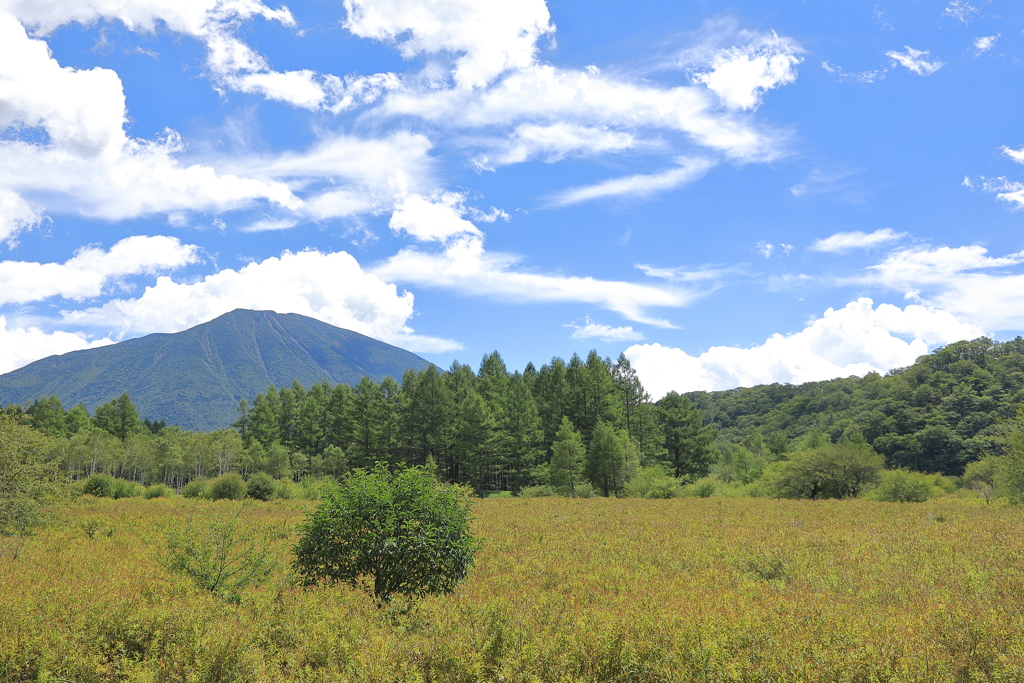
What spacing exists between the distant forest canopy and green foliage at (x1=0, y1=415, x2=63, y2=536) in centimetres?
3487

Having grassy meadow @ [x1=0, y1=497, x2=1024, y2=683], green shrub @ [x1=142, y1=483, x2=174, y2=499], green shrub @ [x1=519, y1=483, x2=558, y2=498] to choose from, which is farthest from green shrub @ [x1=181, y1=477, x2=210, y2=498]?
grassy meadow @ [x1=0, y1=497, x2=1024, y2=683]

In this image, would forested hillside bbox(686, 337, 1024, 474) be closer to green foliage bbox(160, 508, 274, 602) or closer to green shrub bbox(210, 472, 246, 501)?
green shrub bbox(210, 472, 246, 501)

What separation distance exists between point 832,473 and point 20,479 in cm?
3600

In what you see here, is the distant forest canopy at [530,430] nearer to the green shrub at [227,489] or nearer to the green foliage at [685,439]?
the green foliage at [685,439]

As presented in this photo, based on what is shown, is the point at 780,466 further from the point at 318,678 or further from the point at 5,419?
the point at 5,419

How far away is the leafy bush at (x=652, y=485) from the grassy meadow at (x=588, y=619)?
2344 centimetres

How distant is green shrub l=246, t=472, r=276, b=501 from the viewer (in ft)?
129

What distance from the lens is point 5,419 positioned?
18.1 m

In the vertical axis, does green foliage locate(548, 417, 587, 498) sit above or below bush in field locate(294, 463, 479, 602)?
below

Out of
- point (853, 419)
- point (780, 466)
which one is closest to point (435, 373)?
point (780, 466)

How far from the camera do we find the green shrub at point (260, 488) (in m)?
39.4

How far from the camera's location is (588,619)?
21.5 feet

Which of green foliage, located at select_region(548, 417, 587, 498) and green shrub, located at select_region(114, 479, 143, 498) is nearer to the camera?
green shrub, located at select_region(114, 479, 143, 498)

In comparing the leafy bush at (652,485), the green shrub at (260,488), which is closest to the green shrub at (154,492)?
the green shrub at (260,488)
